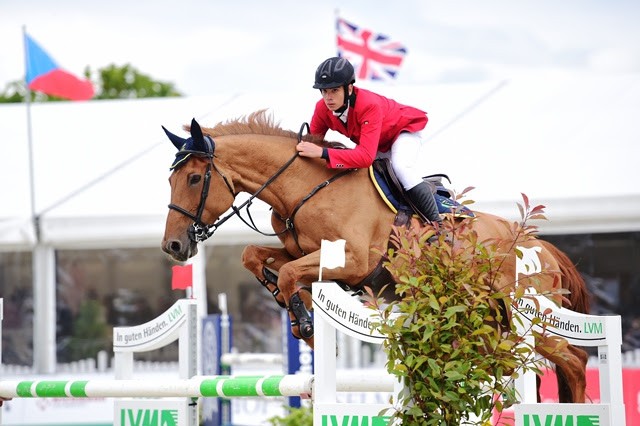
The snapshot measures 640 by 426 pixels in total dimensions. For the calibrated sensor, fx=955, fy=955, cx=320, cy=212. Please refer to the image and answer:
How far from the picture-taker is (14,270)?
10.9 m

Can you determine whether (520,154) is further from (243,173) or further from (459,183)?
(243,173)

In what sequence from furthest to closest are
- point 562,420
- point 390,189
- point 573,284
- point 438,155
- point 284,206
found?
point 438,155
point 573,284
point 390,189
point 284,206
point 562,420

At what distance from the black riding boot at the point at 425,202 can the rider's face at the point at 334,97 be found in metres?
0.50

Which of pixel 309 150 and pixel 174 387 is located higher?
pixel 309 150

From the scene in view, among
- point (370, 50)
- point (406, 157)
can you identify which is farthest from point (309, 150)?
point (370, 50)

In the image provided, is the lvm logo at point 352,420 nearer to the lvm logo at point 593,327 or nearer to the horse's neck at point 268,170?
the lvm logo at point 593,327

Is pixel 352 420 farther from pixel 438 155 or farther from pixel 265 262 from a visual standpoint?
pixel 438 155

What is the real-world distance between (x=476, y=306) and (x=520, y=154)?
20.9ft

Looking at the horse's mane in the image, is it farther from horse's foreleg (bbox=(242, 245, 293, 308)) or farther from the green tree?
the green tree

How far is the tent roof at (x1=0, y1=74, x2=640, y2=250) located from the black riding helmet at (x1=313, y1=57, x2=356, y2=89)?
4380 mm

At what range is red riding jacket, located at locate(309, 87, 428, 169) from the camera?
4066 millimetres

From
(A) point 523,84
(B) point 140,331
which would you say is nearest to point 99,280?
(A) point 523,84

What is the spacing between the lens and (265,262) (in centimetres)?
425

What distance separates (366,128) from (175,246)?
0.95 m
